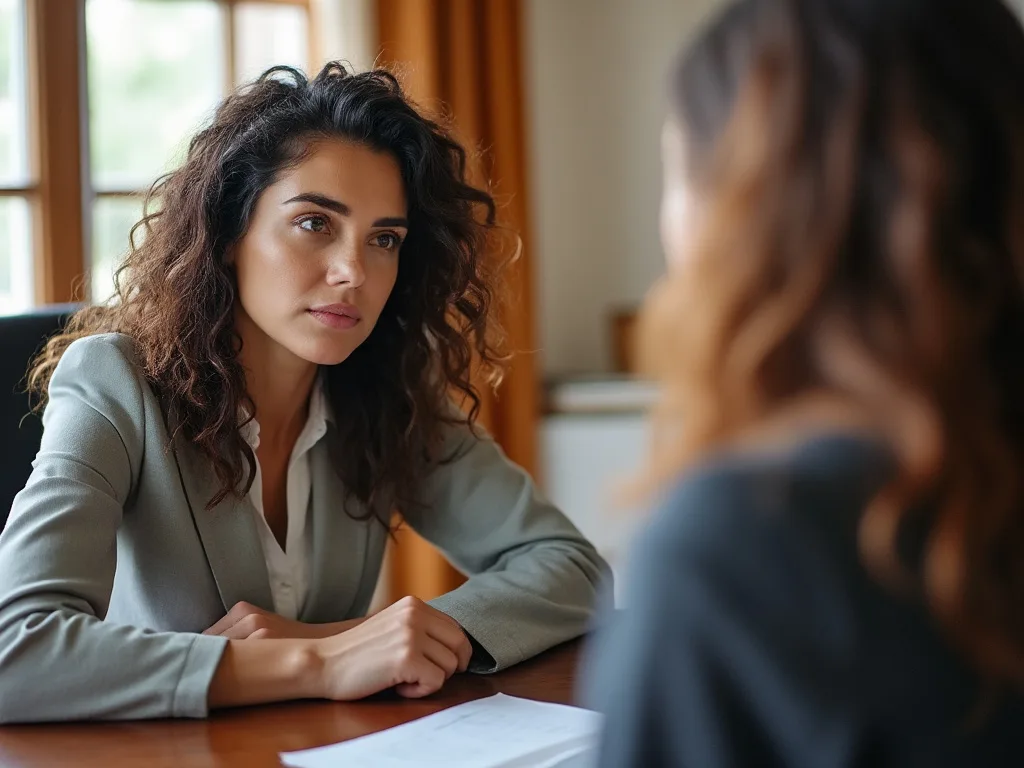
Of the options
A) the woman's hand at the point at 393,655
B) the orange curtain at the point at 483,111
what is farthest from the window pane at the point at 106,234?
the woman's hand at the point at 393,655

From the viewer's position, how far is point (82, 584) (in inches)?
53.1

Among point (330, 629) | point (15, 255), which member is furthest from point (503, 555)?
point (15, 255)

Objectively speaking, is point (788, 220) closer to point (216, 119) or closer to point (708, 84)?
point (708, 84)

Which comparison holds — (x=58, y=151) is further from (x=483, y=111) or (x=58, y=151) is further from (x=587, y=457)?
(x=587, y=457)

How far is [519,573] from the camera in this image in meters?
1.63

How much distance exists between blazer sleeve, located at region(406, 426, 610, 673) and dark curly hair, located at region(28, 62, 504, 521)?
0.05 metres

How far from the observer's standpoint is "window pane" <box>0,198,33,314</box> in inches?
118

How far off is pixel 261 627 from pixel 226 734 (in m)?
0.25

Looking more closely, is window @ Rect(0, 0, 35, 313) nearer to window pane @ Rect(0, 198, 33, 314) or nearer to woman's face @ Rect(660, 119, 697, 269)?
window pane @ Rect(0, 198, 33, 314)

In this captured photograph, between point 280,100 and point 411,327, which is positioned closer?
point 280,100

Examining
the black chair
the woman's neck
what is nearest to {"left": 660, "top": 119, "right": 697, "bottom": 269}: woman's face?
the woman's neck

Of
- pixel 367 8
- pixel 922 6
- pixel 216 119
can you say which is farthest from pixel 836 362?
pixel 367 8

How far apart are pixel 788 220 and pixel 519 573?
1.02 meters

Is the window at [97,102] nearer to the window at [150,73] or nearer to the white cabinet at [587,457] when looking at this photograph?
the window at [150,73]
